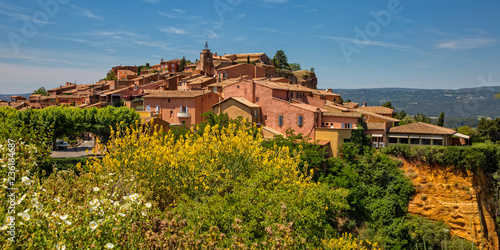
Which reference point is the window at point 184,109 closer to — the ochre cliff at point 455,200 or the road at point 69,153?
the road at point 69,153

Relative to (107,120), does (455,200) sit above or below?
below

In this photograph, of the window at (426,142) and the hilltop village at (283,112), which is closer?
the window at (426,142)

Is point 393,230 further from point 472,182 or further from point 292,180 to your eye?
point 292,180

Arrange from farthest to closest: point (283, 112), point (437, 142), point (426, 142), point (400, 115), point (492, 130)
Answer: point (400, 115), point (492, 130), point (283, 112), point (426, 142), point (437, 142)

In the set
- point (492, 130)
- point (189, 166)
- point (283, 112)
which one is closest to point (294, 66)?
point (492, 130)

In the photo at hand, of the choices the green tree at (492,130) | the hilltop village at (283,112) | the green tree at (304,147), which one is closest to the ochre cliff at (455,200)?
the hilltop village at (283,112)

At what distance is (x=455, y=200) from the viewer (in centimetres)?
3078

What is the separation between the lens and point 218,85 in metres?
47.5

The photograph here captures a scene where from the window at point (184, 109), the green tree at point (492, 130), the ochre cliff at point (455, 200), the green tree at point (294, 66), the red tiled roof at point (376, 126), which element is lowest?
the ochre cliff at point (455, 200)

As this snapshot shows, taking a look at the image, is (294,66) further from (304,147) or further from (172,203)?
(172,203)

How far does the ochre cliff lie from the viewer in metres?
30.2

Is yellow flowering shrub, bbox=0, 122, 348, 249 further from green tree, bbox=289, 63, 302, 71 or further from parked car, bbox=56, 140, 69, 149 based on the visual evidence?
green tree, bbox=289, 63, 302, 71

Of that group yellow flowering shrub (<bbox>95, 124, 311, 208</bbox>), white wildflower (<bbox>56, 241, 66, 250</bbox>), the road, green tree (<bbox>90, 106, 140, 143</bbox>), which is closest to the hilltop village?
green tree (<bbox>90, 106, 140, 143</bbox>)

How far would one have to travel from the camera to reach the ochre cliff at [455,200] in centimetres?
3025
